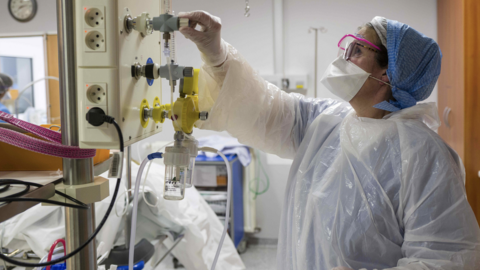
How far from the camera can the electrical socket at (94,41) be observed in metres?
0.62

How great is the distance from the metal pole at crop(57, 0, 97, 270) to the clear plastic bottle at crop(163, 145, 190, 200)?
0.54 feet

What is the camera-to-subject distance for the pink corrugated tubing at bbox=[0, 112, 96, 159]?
0.63 meters

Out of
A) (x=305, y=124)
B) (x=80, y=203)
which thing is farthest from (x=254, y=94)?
(x=80, y=203)

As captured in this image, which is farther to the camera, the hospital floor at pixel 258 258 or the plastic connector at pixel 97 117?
the hospital floor at pixel 258 258

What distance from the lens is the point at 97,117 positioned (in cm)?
62

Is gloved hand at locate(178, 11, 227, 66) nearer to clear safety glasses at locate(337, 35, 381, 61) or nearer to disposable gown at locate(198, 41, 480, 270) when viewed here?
disposable gown at locate(198, 41, 480, 270)

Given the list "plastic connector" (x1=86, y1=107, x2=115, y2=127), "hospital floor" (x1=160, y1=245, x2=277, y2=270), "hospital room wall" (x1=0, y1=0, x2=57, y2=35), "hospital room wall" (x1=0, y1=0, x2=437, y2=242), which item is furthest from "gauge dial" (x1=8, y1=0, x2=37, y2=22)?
"plastic connector" (x1=86, y1=107, x2=115, y2=127)

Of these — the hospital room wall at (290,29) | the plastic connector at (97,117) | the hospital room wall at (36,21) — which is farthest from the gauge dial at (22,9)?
the plastic connector at (97,117)

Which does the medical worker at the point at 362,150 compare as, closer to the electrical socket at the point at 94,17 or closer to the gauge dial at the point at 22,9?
the electrical socket at the point at 94,17

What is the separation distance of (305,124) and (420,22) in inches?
84.0

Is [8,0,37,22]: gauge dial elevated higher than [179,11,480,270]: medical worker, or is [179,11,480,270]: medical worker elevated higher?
[8,0,37,22]: gauge dial

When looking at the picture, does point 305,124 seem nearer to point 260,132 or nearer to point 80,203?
point 260,132

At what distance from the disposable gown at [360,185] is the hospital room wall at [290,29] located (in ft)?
6.09

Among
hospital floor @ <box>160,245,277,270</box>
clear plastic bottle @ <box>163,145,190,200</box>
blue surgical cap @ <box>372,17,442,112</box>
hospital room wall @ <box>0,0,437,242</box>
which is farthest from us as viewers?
hospital room wall @ <box>0,0,437,242</box>
